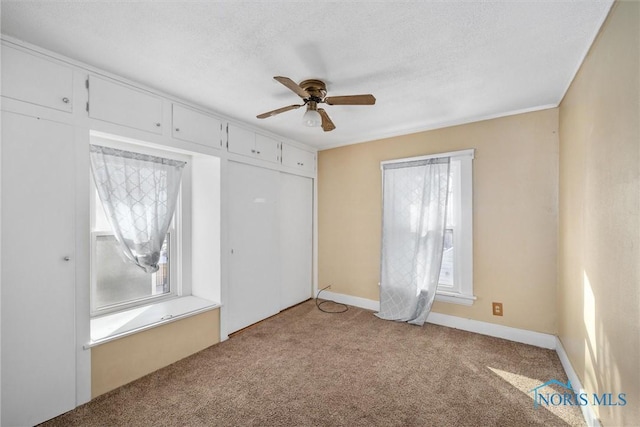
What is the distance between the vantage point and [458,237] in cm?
316

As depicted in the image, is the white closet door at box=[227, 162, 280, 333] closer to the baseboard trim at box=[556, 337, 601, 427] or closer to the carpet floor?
the carpet floor

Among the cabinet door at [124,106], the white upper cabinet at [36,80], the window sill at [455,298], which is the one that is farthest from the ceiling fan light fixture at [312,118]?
the window sill at [455,298]

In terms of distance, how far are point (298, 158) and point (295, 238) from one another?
1176 millimetres

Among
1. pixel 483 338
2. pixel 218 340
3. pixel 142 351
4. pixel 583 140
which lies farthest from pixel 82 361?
pixel 583 140

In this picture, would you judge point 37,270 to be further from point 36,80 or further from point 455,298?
point 455,298

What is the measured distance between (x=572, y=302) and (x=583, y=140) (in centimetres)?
124

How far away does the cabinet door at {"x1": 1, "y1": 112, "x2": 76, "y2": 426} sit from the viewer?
5.46 feet

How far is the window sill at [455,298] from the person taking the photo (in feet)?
10.1

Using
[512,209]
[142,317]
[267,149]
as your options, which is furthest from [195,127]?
[512,209]

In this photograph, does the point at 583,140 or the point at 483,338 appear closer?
the point at 583,140

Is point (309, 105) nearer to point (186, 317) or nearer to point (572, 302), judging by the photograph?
point (186, 317)

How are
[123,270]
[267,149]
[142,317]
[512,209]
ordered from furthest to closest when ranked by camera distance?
[267,149], [512,209], [123,270], [142,317]

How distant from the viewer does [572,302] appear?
7.06ft

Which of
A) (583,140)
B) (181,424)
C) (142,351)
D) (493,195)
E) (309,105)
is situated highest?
(309,105)
